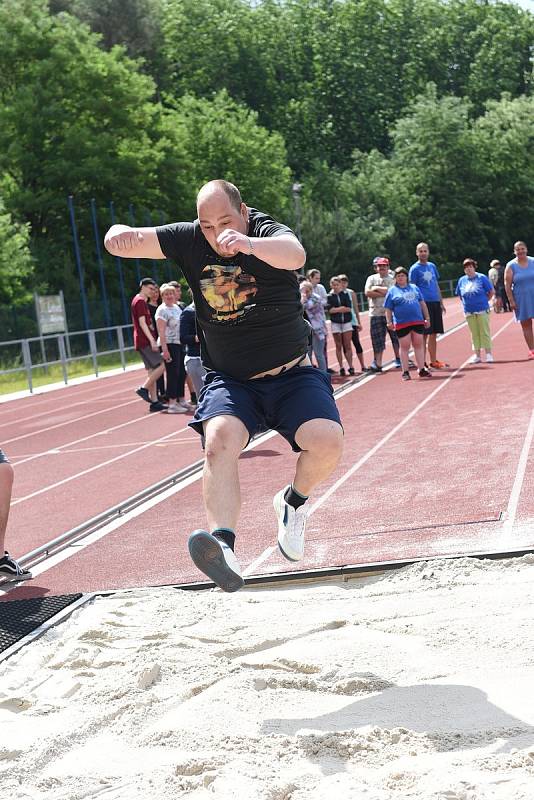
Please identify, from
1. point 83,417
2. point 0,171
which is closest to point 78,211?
point 0,171

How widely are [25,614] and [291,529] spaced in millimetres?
1752

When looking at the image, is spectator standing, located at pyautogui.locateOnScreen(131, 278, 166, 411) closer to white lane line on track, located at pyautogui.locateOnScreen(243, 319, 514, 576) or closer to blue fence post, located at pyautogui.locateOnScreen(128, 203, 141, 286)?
white lane line on track, located at pyautogui.locateOnScreen(243, 319, 514, 576)

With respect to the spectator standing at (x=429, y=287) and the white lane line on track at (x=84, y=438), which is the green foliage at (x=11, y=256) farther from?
the spectator standing at (x=429, y=287)

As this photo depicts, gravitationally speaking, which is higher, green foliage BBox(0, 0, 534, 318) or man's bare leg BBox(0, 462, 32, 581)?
green foliage BBox(0, 0, 534, 318)

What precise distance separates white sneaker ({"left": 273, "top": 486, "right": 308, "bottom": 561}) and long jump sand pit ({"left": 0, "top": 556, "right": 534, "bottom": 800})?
385mm

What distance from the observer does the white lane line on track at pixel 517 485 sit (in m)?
7.28

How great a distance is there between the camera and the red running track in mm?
7144

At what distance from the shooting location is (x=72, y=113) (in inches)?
1918

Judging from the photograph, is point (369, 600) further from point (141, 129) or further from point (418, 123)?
point (418, 123)

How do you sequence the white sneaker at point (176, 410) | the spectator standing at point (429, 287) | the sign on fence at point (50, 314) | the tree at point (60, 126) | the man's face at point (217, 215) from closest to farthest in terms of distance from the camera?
the man's face at point (217, 215), the white sneaker at point (176, 410), the spectator standing at point (429, 287), the sign on fence at point (50, 314), the tree at point (60, 126)

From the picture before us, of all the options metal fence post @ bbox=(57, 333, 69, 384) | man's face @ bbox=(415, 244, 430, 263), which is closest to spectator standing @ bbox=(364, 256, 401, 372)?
man's face @ bbox=(415, 244, 430, 263)

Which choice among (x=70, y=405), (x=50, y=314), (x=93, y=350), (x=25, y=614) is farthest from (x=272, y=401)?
(x=50, y=314)

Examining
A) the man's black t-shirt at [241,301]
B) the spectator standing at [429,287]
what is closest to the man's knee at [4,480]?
the man's black t-shirt at [241,301]

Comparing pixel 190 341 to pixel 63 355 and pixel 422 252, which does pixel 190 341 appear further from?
pixel 63 355
